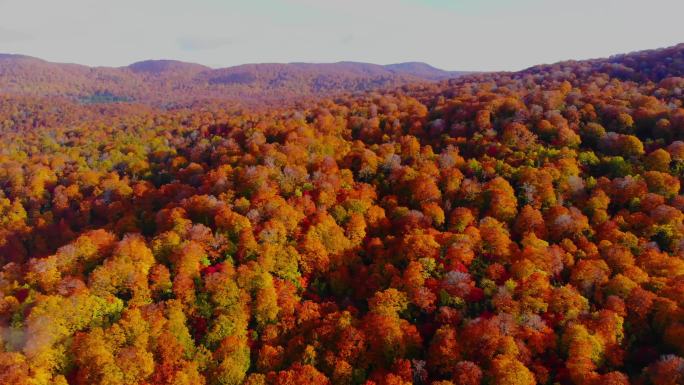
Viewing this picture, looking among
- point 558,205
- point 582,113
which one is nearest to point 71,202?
point 558,205

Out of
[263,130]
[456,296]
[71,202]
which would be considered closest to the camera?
[456,296]

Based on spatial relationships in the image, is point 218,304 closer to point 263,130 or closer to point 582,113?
point 263,130

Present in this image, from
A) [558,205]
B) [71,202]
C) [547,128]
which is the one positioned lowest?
[71,202]

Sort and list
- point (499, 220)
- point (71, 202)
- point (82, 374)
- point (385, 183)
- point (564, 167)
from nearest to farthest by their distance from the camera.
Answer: point (82, 374) < point (499, 220) < point (564, 167) < point (385, 183) < point (71, 202)

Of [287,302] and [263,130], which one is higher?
[263,130]

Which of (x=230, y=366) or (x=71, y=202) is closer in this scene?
(x=230, y=366)

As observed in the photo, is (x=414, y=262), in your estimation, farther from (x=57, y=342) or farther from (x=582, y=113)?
(x=582, y=113)
